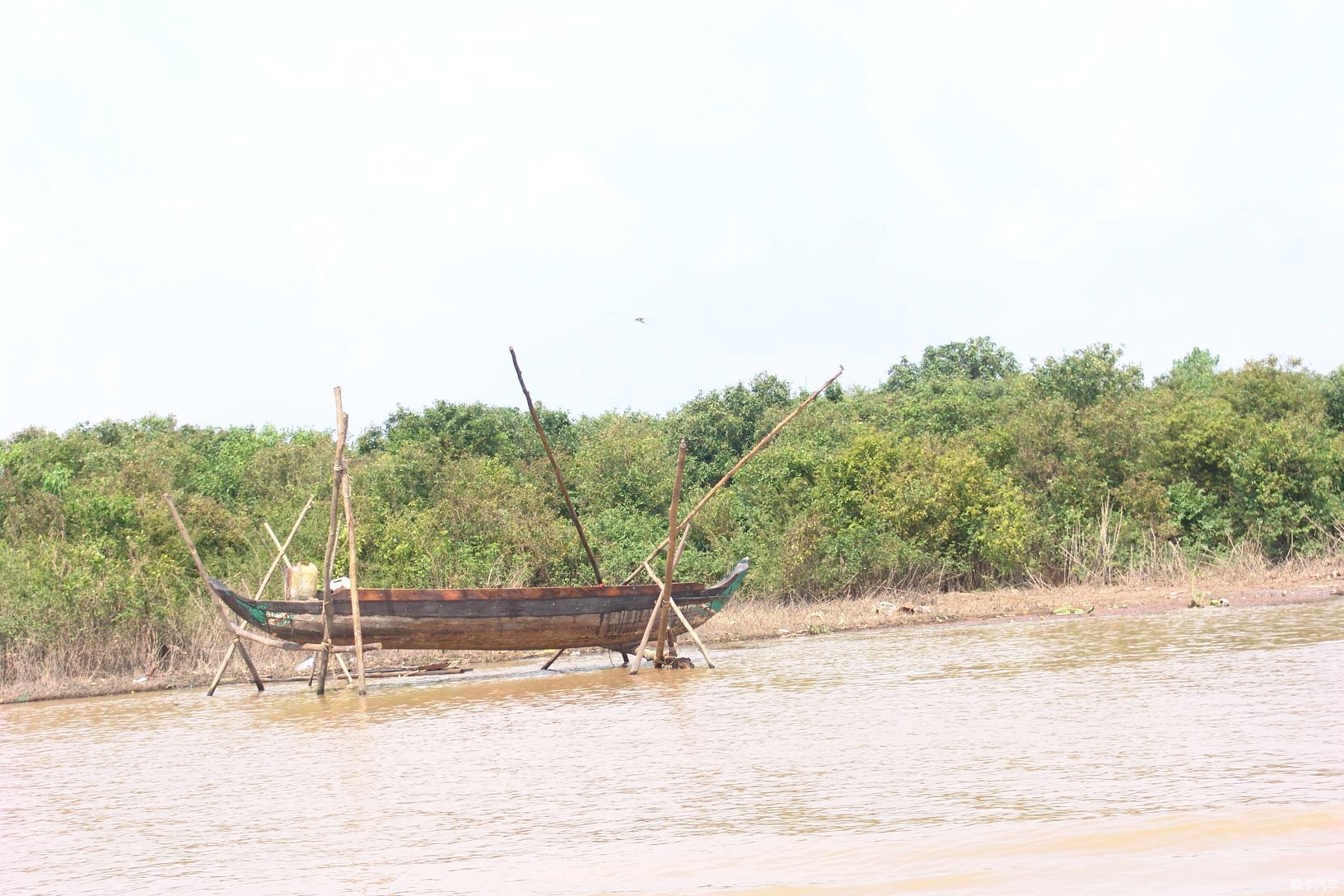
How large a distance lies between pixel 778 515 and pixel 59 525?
11.9 meters

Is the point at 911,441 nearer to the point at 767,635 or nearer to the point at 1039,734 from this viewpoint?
the point at 767,635

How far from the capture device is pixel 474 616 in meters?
14.8

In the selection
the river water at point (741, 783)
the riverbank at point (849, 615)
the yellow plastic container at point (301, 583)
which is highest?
the yellow plastic container at point (301, 583)

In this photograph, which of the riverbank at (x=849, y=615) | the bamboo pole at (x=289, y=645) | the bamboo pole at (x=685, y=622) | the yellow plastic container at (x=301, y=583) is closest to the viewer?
the bamboo pole at (x=289, y=645)

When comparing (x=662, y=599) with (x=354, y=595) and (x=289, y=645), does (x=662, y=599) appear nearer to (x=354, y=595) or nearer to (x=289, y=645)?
(x=354, y=595)

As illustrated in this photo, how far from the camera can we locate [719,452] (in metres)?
30.3

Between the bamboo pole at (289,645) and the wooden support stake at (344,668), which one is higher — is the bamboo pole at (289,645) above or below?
above

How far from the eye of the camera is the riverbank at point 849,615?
52.9ft

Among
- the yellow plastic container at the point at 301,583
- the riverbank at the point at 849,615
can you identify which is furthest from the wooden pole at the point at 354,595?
the riverbank at the point at 849,615

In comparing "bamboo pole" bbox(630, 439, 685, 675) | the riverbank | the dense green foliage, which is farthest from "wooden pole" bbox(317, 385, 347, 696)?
the dense green foliage

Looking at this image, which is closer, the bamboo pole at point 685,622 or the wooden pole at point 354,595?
the wooden pole at point 354,595

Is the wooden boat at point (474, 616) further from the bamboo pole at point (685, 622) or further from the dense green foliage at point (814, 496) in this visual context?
the dense green foliage at point (814, 496)

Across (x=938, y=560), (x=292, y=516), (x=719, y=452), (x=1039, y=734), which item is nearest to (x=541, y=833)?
(x=1039, y=734)

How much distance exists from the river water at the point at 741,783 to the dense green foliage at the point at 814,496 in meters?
6.40
